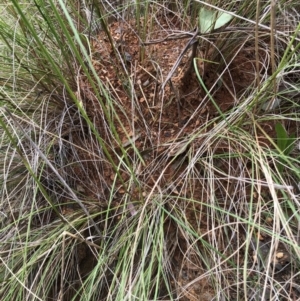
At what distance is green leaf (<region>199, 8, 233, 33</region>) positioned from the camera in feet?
2.36

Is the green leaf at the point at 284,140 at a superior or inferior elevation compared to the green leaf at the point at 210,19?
inferior

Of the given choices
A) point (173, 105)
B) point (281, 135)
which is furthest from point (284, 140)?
point (173, 105)

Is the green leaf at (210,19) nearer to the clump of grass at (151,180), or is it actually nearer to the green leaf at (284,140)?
the clump of grass at (151,180)

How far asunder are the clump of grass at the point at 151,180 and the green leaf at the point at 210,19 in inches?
0.4

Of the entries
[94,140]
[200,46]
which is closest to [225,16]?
[200,46]

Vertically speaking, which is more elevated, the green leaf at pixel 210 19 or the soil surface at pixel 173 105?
the green leaf at pixel 210 19

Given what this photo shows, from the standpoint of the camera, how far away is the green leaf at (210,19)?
721 mm

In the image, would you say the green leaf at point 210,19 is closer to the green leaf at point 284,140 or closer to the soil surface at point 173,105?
the soil surface at point 173,105

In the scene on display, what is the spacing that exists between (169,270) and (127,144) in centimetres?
28

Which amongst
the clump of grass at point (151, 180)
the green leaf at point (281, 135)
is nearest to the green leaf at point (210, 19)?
the clump of grass at point (151, 180)

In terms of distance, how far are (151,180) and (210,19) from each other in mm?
341

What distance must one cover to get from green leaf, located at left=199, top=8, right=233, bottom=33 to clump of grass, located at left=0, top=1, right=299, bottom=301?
11 mm

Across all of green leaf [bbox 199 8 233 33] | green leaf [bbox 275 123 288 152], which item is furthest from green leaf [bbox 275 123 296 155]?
green leaf [bbox 199 8 233 33]

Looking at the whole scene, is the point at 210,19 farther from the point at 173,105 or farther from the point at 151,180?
the point at 151,180
